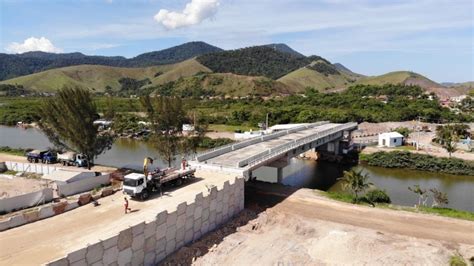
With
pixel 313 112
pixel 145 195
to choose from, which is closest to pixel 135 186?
pixel 145 195

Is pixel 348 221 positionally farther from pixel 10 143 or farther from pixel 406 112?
pixel 406 112

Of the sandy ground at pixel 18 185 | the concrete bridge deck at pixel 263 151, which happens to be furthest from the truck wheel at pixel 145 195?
the sandy ground at pixel 18 185

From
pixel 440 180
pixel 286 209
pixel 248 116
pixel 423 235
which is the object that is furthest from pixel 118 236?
pixel 248 116

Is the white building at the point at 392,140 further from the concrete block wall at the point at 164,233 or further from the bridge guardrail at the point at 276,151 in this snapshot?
the concrete block wall at the point at 164,233

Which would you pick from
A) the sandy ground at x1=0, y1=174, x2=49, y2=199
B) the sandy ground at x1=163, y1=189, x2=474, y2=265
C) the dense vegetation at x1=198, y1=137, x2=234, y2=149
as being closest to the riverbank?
the dense vegetation at x1=198, y1=137, x2=234, y2=149

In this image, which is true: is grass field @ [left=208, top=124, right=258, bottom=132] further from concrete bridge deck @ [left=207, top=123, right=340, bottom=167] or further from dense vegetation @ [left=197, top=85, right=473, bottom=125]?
concrete bridge deck @ [left=207, top=123, right=340, bottom=167]

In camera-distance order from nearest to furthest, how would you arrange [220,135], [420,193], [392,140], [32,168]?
[420,193] < [32,168] < [392,140] < [220,135]

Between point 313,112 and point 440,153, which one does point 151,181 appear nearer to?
point 440,153
